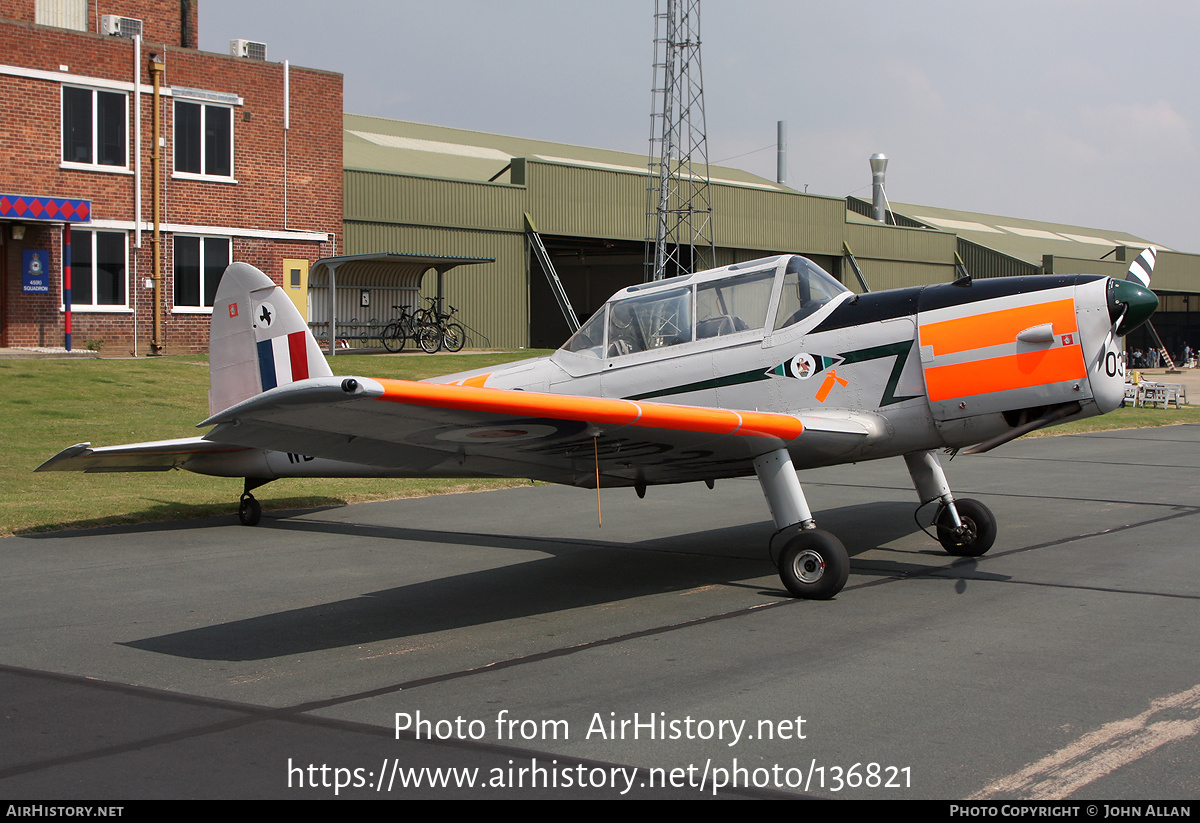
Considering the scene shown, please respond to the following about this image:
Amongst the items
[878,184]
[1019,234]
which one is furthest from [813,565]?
[1019,234]

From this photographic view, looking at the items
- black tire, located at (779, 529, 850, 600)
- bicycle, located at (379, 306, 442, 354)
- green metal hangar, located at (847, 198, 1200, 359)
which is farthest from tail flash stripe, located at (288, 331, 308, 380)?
green metal hangar, located at (847, 198, 1200, 359)

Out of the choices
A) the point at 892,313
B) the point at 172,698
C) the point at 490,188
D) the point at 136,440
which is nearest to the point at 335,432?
the point at 172,698

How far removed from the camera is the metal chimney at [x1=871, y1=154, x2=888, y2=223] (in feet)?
167

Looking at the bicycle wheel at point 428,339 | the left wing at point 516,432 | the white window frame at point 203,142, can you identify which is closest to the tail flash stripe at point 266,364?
the left wing at point 516,432

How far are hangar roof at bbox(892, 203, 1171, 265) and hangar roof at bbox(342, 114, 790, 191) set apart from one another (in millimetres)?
14422

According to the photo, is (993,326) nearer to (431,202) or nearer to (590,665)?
(590,665)

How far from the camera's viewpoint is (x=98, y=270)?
76.2ft

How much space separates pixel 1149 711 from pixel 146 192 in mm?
23776

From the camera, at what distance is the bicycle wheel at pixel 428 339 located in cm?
2759

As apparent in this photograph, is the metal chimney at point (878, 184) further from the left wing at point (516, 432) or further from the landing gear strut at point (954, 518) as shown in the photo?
the left wing at point (516, 432)

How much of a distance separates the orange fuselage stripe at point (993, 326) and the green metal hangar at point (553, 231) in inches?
840

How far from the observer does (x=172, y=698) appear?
4703 millimetres

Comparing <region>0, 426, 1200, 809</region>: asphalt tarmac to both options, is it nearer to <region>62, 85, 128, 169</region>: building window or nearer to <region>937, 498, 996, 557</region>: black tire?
<region>937, 498, 996, 557</region>: black tire
